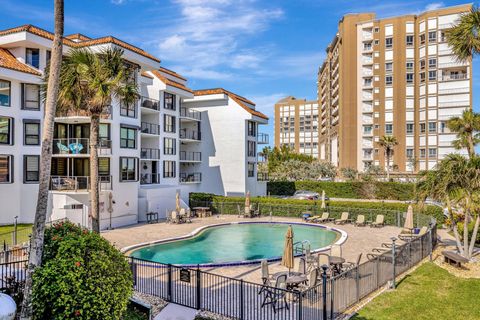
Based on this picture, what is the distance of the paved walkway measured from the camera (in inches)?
406

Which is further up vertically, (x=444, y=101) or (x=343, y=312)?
(x=444, y=101)

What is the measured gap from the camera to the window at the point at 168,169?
36719 mm

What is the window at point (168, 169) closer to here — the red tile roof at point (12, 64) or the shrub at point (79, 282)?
the red tile roof at point (12, 64)

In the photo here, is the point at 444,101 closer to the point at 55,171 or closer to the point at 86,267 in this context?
the point at 55,171

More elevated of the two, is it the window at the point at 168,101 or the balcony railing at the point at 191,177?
the window at the point at 168,101

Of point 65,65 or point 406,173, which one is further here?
point 406,173

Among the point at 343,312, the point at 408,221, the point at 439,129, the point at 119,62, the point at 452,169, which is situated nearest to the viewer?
the point at 343,312

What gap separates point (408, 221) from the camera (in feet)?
74.3

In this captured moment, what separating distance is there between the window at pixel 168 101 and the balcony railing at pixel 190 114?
2.66m

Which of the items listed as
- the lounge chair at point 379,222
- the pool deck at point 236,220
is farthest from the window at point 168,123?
the lounge chair at point 379,222

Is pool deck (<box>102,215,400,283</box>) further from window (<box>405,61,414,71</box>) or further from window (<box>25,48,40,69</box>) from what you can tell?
window (<box>405,61,414,71</box>)

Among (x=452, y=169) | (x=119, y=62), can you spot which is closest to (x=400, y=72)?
(x=452, y=169)

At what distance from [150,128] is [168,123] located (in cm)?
268

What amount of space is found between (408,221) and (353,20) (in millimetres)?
62544
